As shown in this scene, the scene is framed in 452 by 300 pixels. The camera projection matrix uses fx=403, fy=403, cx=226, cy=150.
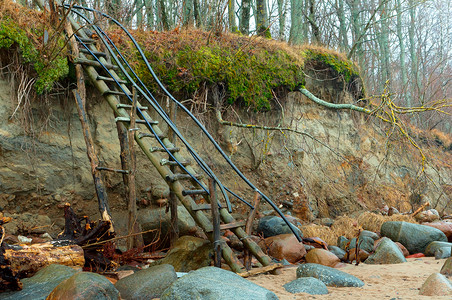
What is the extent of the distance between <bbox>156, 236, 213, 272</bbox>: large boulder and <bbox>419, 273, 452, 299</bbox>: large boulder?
245 cm

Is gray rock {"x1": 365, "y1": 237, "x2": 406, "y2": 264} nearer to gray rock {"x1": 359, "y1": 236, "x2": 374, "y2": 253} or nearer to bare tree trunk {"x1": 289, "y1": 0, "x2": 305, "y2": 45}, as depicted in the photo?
gray rock {"x1": 359, "y1": 236, "x2": 374, "y2": 253}

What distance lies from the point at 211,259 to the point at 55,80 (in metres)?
3.62

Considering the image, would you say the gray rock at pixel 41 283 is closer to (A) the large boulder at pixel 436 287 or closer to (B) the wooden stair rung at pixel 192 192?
(B) the wooden stair rung at pixel 192 192

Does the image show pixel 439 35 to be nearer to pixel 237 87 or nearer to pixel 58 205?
pixel 237 87

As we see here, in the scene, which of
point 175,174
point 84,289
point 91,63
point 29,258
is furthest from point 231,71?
point 84,289

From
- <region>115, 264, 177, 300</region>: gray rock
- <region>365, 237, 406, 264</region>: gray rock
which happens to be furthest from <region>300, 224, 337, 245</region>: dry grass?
<region>115, 264, 177, 300</region>: gray rock

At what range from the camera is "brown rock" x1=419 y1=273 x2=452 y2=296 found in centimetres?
392

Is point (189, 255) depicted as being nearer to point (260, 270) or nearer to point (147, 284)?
point (260, 270)

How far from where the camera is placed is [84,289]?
3.23 m

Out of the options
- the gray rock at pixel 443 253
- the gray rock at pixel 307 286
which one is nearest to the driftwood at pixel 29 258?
the gray rock at pixel 307 286

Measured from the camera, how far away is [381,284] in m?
4.55

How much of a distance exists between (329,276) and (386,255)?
1.70m

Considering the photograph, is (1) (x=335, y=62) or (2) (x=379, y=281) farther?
(1) (x=335, y=62)

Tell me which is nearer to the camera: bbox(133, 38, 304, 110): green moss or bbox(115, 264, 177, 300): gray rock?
bbox(115, 264, 177, 300): gray rock
